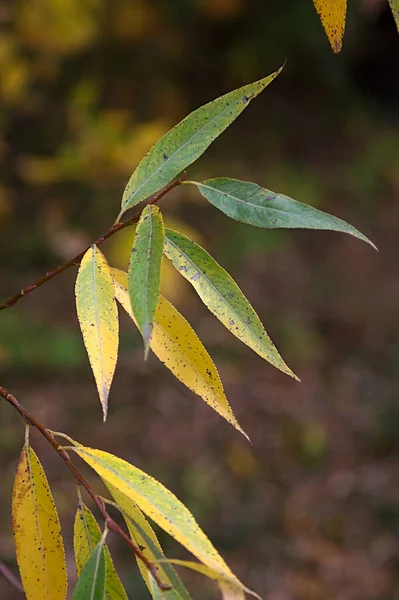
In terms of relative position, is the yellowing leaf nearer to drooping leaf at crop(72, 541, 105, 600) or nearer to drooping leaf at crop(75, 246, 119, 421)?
drooping leaf at crop(75, 246, 119, 421)

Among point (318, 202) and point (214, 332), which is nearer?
point (214, 332)

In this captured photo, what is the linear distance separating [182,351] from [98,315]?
0.08m

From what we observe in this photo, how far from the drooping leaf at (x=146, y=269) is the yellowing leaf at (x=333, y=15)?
153mm

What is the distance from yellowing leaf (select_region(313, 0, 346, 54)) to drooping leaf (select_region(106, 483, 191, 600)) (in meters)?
0.30

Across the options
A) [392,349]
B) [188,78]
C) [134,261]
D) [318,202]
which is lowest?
[392,349]

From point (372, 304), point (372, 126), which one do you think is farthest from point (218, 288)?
point (372, 126)

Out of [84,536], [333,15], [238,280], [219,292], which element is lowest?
[238,280]

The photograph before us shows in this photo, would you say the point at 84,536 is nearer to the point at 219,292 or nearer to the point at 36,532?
the point at 36,532

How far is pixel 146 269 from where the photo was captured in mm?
427

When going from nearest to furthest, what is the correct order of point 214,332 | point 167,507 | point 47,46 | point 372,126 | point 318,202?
point 167,507
point 47,46
point 214,332
point 318,202
point 372,126

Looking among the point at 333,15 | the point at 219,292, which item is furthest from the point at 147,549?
the point at 333,15

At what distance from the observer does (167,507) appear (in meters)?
0.43

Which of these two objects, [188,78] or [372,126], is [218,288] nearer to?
[188,78]

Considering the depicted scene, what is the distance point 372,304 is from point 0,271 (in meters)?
1.51
